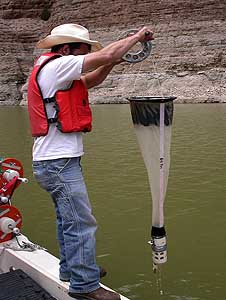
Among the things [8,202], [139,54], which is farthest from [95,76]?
[8,202]

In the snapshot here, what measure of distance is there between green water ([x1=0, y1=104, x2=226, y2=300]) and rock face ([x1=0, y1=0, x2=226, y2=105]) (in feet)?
67.9

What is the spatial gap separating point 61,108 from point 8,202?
1524 millimetres

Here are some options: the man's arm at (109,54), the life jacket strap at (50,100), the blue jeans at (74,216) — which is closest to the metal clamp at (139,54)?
the man's arm at (109,54)

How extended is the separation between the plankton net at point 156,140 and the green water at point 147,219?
99 centimetres

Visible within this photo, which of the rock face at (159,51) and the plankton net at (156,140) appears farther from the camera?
the rock face at (159,51)

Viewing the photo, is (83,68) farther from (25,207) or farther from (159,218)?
(25,207)

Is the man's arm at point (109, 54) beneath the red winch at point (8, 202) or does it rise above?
above

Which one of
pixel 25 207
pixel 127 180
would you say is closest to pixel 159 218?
pixel 25 207

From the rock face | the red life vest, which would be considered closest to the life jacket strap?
the red life vest

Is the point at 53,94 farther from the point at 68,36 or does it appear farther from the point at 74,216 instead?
the point at 74,216

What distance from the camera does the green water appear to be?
4590 mm

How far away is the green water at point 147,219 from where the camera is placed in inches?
181

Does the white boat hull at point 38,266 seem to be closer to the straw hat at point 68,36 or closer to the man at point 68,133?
the man at point 68,133

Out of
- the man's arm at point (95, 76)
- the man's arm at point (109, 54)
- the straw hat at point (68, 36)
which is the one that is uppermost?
the straw hat at point (68, 36)
